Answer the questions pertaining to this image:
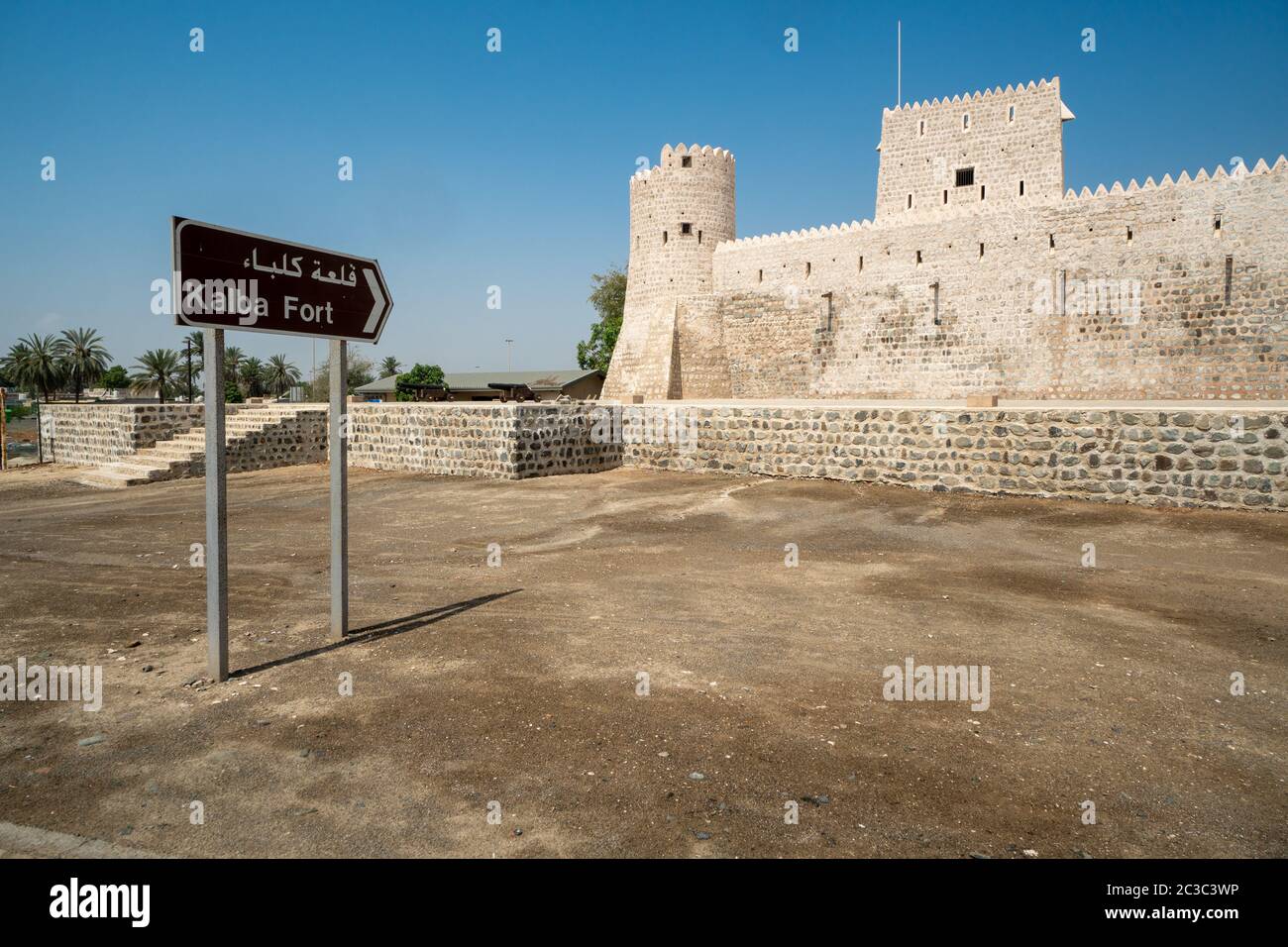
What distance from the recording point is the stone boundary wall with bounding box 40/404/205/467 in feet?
61.6

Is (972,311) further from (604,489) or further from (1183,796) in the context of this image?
(1183,796)

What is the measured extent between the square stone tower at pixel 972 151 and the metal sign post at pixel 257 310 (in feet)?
74.3

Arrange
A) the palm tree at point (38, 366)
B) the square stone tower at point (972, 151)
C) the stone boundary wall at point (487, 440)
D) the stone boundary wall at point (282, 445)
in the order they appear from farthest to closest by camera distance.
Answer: the palm tree at point (38, 366) < the square stone tower at point (972, 151) < the stone boundary wall at point (282, 445) < the stone boundary wall at point (487, 440)

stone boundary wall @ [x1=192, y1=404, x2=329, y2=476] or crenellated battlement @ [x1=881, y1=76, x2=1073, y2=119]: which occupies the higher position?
crenellated battlement @ [x1=881, y1=76, x2=1073, y2=119]

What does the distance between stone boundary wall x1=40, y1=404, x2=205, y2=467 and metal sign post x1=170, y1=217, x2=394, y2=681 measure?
56.7 feet

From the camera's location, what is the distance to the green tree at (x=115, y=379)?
79.7 metres

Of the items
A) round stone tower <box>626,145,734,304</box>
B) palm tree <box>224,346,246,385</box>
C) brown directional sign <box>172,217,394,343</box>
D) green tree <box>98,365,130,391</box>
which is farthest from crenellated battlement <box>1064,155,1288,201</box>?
green tree <box>98,365,130,391</box>

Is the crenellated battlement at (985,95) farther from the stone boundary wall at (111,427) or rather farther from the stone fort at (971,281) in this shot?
the stone boundary wall at (111,427)

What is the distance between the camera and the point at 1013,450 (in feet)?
35.2

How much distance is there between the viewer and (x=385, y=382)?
241ft

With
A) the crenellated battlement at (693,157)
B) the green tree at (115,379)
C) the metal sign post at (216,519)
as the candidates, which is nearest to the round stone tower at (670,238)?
the crenellated battlement at (693,157)

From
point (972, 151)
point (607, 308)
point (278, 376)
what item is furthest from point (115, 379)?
point (972, 151)

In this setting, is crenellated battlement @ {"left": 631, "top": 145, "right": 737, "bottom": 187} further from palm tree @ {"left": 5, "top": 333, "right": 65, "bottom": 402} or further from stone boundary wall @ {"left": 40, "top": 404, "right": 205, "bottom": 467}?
palm tree @ {"left": 5, "top": 333, "right": 65, "bottom": 402}

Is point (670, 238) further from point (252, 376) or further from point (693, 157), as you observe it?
point (252, 376)
